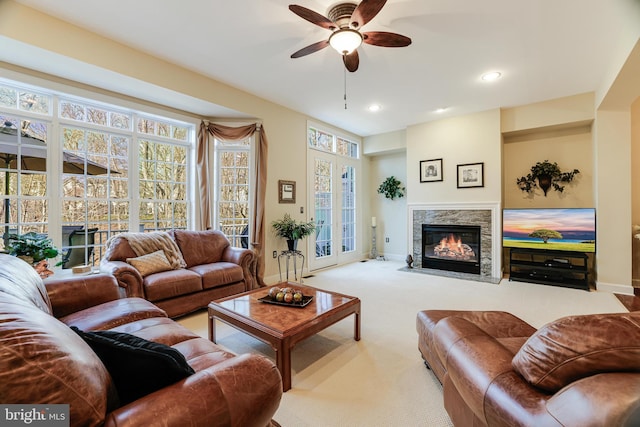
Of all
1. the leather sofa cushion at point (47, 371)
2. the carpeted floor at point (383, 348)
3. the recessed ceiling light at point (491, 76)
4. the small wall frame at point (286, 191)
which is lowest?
the carpeted floor at point (383, 348)

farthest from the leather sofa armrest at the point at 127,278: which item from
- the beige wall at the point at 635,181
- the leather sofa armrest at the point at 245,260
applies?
the beige wall at the point at 635,181

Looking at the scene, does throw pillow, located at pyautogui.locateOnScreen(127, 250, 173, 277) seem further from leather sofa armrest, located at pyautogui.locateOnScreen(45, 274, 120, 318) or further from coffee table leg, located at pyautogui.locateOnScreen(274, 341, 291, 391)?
coffee table leg, located at pyautogui.locateOnScreen(274, 341, 291, 391)

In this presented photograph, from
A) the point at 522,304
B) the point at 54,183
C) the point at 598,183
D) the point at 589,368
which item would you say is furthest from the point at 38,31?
the point at 598,183

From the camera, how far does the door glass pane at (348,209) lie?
616 centimetres

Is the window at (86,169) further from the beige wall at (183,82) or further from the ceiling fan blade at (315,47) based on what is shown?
the ceiling fan blade at (315,47)

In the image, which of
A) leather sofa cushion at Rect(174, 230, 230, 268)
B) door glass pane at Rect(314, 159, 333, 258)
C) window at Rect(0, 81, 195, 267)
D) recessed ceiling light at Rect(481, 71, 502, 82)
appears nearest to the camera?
window at Rect(0, 81, 195, 267)

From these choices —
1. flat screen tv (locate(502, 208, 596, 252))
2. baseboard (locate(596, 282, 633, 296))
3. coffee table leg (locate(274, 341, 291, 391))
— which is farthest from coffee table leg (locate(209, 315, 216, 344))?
baseboard (locate(596, 282, 633, 296))

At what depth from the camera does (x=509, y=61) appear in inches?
127

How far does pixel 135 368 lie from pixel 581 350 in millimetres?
1398

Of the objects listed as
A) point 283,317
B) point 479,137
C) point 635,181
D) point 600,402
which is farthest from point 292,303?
point 635,181

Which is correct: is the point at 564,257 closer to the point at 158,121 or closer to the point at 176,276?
the point at 176,276

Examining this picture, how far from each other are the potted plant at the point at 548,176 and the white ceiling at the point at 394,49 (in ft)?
3.71

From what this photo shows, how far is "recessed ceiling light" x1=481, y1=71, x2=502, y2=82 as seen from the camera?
3510 millimetres

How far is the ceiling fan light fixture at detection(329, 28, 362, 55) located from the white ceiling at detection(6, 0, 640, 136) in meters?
0.26
